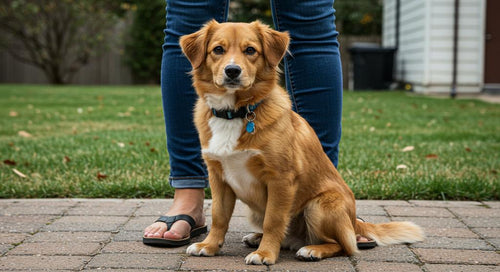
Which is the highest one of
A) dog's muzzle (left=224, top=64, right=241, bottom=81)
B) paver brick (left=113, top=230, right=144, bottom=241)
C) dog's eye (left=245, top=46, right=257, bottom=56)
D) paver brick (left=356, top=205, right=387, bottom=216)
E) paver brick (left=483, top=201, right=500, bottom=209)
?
dog's eye (left=245, top=46, right=257, bottom=56)

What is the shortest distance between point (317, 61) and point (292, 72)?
0.15m

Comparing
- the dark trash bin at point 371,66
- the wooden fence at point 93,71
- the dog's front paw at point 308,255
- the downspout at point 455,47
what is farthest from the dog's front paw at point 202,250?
the wooden fence at point 93,71

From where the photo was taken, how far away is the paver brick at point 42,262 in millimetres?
2232

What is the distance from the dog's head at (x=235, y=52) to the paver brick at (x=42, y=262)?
90cm

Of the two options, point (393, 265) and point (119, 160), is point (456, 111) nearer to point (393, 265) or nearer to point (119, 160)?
point (119, 160)

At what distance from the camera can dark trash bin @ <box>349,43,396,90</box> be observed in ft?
48.4

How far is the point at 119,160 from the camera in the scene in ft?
14.7

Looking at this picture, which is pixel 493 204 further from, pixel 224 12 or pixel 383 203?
pixel 224 12

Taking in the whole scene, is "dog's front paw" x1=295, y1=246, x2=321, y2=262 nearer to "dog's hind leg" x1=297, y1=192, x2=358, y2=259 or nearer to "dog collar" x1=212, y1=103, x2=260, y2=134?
"dog's hind leg" x1=297, y1=192, x2=358, y2=259

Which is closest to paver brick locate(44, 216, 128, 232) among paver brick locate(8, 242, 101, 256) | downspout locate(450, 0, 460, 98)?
paver brick locate(8, 242, 101, 256)

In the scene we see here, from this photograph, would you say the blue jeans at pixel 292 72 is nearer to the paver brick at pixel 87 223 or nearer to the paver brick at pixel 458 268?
the paver brick at pixel 87 223

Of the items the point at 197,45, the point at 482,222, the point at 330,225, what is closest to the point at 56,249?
the point at 197,45

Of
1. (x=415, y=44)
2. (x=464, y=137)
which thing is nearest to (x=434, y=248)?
(x=464, y=137)

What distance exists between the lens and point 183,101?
293 centimetres
